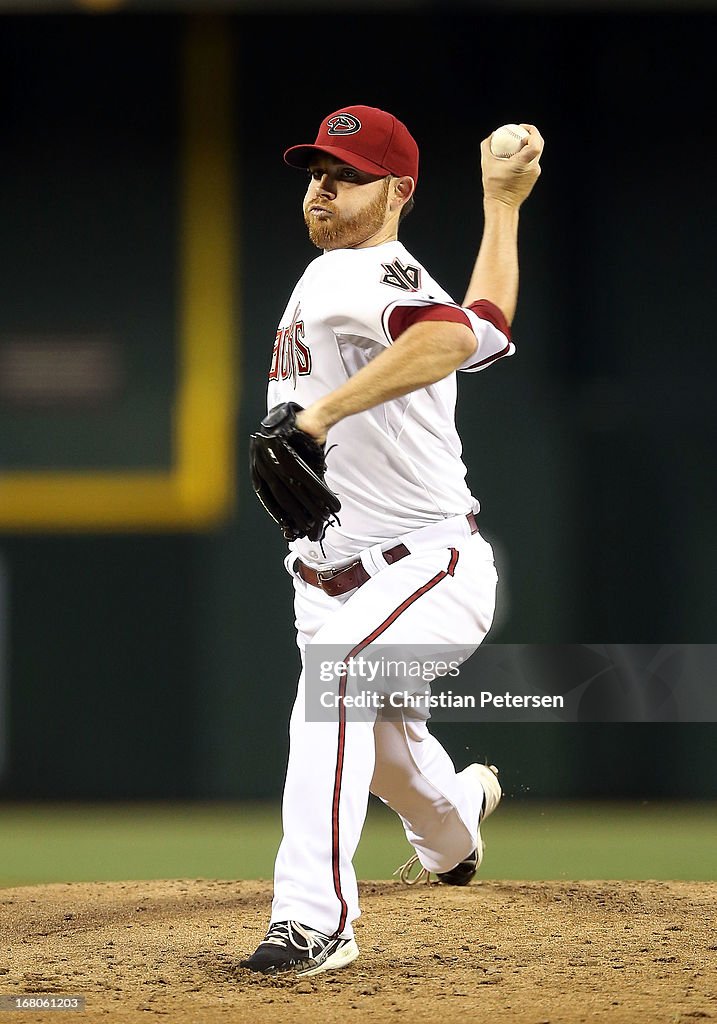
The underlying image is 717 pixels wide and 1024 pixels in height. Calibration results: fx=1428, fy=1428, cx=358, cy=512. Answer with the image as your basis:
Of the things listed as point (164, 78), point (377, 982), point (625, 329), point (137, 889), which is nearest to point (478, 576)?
point (377, 982)

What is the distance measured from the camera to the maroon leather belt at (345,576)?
2.55 meters

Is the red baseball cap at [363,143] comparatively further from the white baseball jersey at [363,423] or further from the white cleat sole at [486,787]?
the white cleat sole at [486,787]

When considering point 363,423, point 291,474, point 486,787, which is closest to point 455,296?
point 486,787

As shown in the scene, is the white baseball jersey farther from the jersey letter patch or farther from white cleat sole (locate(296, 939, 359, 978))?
white cleat sole (locate(296, 939, 359, 978))

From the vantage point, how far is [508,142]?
2.99 metres

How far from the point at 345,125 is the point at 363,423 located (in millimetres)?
559

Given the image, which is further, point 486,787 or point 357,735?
point 486,787

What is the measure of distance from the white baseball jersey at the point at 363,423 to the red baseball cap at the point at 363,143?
0.16 meters

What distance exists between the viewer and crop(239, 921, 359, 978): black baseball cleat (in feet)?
7.62

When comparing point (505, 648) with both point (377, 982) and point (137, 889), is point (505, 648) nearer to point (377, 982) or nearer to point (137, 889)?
point (137, 889)

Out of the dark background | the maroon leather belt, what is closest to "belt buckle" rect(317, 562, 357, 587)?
the maroon leather belt

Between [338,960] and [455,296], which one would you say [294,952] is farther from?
[455,296]

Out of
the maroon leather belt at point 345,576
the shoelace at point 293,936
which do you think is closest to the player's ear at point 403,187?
the maroon leather belt at point 345,576

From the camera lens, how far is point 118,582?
5.55m
